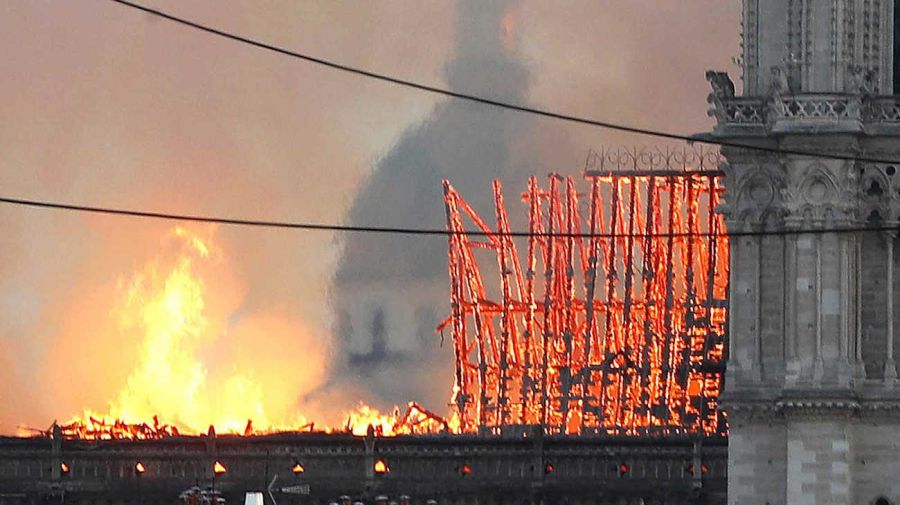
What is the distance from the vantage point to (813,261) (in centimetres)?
10594

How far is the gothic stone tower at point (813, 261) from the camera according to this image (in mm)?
105250

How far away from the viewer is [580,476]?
13800cm

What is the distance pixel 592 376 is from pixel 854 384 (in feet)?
245

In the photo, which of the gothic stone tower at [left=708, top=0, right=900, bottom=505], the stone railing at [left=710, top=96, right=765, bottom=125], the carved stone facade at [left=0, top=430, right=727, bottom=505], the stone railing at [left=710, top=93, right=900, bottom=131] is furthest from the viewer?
the carved stone facade at [left=0, top=430, right=727, bottom=505]

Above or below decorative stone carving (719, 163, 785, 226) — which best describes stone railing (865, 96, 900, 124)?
above

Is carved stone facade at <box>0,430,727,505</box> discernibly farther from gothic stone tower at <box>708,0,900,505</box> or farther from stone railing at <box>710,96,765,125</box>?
stone railing at <box>710,96,765,125</box>

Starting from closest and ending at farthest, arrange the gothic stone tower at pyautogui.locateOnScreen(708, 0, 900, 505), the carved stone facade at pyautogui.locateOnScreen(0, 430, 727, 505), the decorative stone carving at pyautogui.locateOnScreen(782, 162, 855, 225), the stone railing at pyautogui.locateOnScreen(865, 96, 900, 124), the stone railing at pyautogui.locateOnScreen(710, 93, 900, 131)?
the gothic stone tower at pyautogui.locateOnScreen(708, 0, 900, 505), the stone railing at pyautogui.locateOnScreen(710, 93, 900, 131), the decorative stone carving at pyautogui.locateOnScreen(782, 162, 855, 225), the stone railing at pyautogui.locateOnScreen(865, 96, 900, 124), the carved stone facade at pyautogui.locateOnScreen(0, 430, 727, 505)

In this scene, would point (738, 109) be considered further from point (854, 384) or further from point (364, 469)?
point (364, 469)

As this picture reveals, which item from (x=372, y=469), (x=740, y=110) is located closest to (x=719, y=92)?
(x=740, y=110)

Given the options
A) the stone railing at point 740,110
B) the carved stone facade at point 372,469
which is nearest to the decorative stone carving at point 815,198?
the stone railing at point 740,110

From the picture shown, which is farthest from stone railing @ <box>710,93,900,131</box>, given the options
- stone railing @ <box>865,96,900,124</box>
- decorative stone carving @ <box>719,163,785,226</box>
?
decorative stone carving @ <box>719,163,785,226</box>

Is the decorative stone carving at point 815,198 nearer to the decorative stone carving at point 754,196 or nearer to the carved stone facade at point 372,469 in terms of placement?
the decorative stone carving at point 754,196

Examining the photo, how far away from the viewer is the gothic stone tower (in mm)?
105250

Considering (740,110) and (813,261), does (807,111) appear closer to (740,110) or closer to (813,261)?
(740,110)
